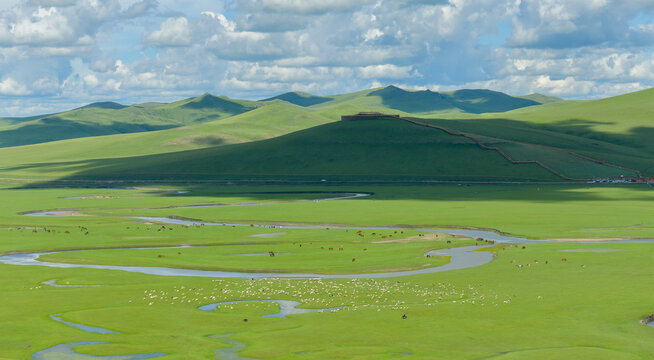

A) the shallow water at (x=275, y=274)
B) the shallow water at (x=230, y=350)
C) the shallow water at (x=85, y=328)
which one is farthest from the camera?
the shallow water at (x=275, y=274)

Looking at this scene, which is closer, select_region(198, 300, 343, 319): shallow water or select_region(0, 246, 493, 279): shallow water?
select_region(198, 300, 343, 319): shallow water

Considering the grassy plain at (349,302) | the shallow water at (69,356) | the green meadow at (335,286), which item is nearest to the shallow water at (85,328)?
the green meadow at (335,286)

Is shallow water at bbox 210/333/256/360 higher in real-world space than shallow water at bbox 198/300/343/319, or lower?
lower

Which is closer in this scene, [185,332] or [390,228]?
[185,332]

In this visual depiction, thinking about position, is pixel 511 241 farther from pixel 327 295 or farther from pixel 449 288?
pixel 327 295

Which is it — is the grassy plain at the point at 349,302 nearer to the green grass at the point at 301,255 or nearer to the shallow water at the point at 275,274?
the green grass at the point at 301,255

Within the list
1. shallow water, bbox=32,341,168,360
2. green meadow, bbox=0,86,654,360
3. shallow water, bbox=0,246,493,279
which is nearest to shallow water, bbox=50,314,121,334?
green meadow, bbox=0,86,654,360

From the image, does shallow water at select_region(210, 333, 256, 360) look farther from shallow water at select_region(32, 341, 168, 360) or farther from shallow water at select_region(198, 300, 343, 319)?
shallow water at select_region(198, 300, 343, 319)

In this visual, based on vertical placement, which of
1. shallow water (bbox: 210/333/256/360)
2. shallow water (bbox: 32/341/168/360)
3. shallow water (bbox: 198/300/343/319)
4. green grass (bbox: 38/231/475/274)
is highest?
green grass (bbox: 38/231/475/274)

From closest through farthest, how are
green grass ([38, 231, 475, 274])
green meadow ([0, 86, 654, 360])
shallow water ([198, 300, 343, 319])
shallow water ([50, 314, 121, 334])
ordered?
green meadow ([0, 86, 654, 360])
shallow water ([50, 314, 121, 334])
shallow water ([198, 300, 343, 319])
green grass ([38, 231, 475, 274])

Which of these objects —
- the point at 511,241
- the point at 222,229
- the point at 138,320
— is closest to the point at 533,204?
the point at 511,241

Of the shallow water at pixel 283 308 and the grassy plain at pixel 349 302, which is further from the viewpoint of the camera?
the shallow water at pixel 283 308
